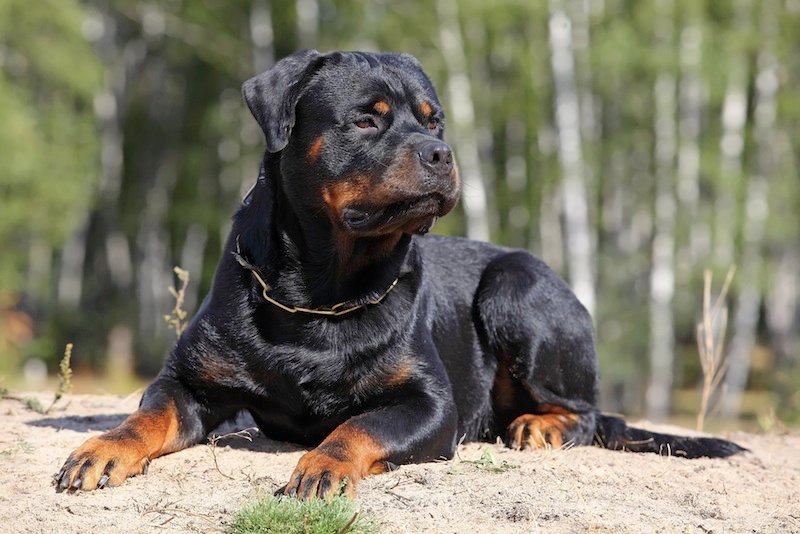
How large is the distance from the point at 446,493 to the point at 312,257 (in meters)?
1.20

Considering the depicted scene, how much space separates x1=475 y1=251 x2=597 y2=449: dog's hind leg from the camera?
5125 mm

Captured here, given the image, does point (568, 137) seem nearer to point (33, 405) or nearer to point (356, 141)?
point (33, 405)

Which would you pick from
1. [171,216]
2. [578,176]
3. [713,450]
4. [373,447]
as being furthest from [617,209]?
[373,447]

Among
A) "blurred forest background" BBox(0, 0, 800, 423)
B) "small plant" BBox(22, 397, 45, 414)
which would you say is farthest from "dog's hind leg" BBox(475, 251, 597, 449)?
"blurred forest background" BBox(0, 0, 800, 423)

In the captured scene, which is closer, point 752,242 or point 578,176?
point 578,176

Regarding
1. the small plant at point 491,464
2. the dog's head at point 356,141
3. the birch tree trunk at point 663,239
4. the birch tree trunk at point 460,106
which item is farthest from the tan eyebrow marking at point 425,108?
the birch tree trunk at point 663,239

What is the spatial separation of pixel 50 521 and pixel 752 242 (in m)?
19.6

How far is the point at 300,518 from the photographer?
3.17m

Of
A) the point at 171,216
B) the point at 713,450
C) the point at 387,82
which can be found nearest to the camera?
the point at 387,82

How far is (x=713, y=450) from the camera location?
16.5ft

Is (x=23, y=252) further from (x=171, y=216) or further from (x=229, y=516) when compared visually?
(x=229, y=516)

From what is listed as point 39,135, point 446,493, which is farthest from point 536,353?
point 39,135

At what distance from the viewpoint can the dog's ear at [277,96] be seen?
13.6 ft

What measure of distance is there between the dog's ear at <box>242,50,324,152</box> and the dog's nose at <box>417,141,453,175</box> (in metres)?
0.60
